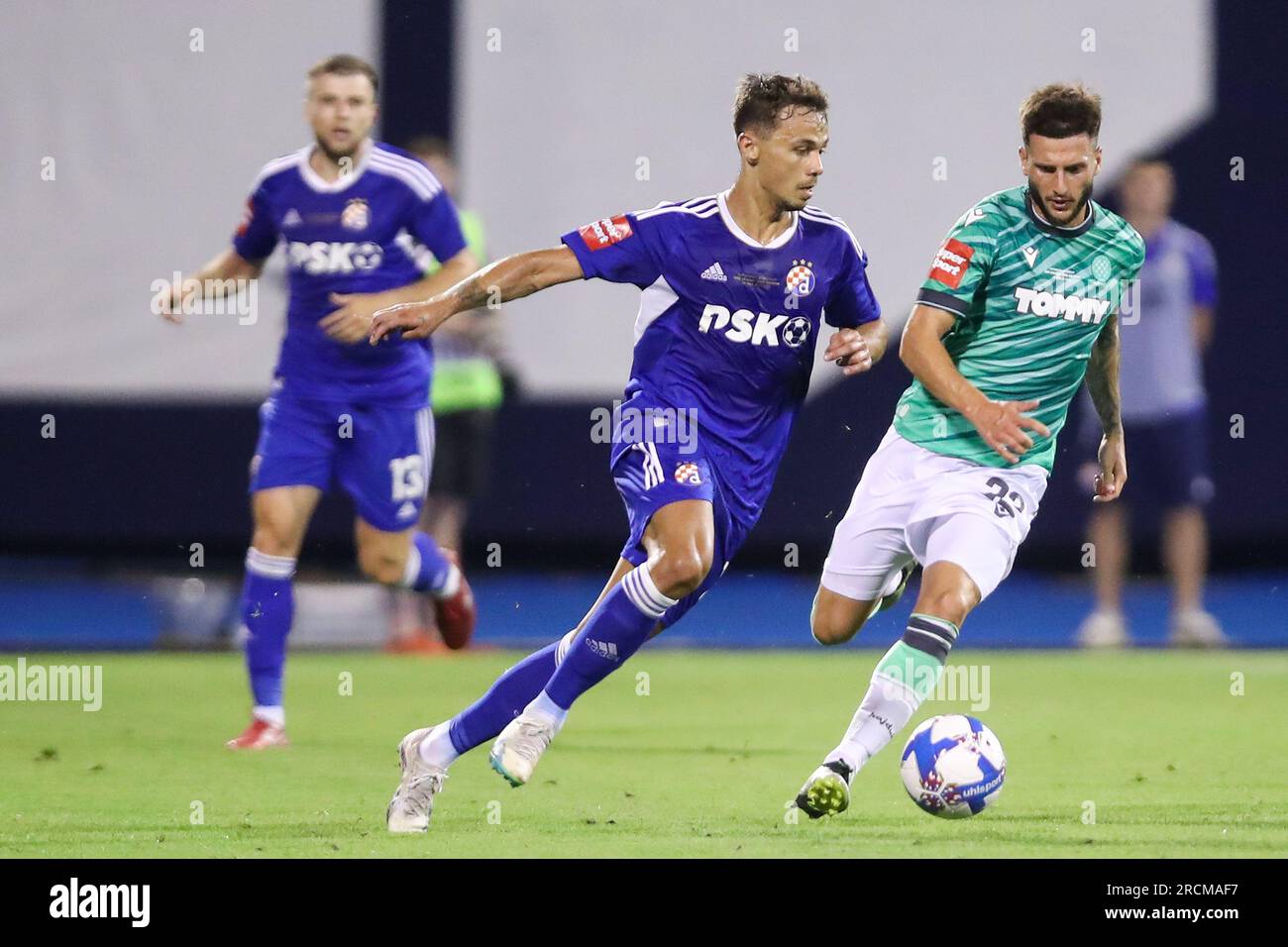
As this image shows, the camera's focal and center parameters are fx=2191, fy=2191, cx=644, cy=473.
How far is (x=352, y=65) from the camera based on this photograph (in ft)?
26.5

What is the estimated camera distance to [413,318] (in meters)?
5.84

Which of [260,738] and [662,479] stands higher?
[662,479]

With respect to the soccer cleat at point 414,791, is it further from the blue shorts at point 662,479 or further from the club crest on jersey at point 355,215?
the club crest on jersey at point 355,215

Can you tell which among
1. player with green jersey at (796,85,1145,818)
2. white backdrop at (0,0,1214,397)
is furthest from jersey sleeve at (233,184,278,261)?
white backdrop at (0,0,1214,397)

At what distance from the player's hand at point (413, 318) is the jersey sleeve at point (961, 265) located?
1382 mm

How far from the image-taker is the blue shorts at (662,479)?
614cm

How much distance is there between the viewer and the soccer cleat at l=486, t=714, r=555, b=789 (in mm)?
5695

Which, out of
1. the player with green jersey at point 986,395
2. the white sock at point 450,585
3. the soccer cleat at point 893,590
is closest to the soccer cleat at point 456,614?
the white sock at point 450,585

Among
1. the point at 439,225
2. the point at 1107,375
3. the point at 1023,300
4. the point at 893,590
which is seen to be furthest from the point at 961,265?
the point at 439,225

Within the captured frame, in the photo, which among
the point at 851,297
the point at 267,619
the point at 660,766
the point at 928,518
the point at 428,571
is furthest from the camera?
the point at 428,571

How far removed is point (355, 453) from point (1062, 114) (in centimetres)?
342

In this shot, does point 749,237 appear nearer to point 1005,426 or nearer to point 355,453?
point 1005,426

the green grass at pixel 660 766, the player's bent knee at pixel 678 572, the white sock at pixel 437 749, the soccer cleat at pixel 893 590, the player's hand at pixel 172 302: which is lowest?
the green grass at pixel 660 766

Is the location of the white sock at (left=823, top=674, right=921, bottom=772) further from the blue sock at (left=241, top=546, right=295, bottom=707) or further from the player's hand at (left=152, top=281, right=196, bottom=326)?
the player's hand at (left=152, top=281, right=196, bottom=326)
